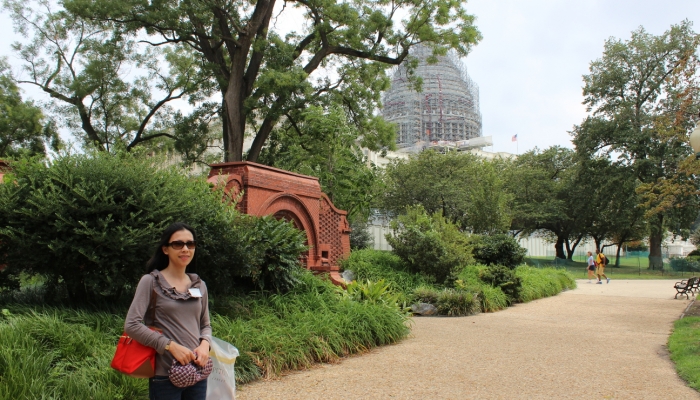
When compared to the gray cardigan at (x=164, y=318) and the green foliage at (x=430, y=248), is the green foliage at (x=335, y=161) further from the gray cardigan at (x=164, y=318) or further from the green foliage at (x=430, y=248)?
the gray cardigan at (x=164, y=318)

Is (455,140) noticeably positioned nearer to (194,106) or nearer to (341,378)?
(194,106)

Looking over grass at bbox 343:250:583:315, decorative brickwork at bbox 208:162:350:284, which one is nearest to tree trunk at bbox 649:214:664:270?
grass at bbox 343:250:583:315

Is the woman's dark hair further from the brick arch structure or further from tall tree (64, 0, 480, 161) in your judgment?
tall tree (64, 0, 480, 161)

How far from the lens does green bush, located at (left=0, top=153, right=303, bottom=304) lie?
6.46 meters

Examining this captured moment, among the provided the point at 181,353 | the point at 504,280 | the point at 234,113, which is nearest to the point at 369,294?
the point at 504,280

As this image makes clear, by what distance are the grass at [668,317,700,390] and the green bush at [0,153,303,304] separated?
219 inches

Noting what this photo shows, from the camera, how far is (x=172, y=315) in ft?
10.7

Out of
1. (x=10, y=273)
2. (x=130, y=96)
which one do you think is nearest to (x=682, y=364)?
(x=10, y=273)

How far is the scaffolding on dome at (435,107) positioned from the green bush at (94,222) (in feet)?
241

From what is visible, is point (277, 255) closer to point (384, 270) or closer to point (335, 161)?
point (384, 270)

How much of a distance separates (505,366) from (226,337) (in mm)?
3438

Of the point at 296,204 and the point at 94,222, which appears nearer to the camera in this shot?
the point at 94,222

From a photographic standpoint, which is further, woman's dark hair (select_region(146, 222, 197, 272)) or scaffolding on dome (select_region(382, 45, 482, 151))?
scaffolding on dome (select_region(382, 45, 482, 151))

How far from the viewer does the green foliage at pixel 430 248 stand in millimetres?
15156
